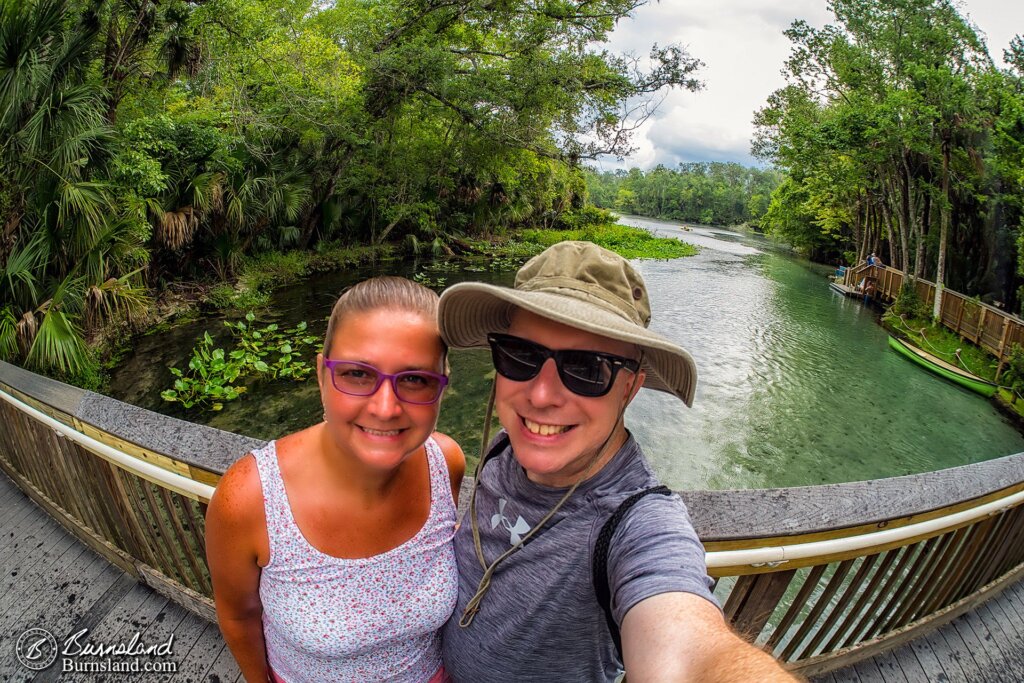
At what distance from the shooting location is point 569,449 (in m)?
1.15

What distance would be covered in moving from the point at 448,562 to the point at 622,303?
0.79m

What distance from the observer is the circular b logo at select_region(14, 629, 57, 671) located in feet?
7.09

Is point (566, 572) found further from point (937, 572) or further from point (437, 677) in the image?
point (937, 572)

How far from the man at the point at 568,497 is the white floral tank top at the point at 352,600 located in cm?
8

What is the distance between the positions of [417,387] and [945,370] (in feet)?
51.4

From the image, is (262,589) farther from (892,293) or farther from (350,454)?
(892,293)

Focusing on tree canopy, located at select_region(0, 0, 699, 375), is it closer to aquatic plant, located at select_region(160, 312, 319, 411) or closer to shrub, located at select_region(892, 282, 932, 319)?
aquatic plant, located at select_region(160, 312, 319, 411)

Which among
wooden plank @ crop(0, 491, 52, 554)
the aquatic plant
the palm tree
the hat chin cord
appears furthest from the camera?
the aquatic plant

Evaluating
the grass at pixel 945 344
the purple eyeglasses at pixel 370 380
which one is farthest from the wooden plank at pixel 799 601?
the grass at pixel 945 344

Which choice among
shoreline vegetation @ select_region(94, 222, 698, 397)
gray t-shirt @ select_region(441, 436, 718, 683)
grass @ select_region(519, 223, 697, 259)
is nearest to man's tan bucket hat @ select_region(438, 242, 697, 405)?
gray t-shirt @ select_region(441, 436, 718, 683)

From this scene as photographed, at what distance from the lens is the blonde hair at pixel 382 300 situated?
1156 mm

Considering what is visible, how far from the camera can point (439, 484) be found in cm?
142

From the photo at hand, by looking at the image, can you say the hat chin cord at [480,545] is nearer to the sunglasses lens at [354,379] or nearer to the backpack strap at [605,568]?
the backpack strap at [605,568]

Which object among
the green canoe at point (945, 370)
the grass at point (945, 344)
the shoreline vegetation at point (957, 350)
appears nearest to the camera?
the shoreline vegetation at point (957, 350)
